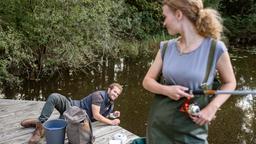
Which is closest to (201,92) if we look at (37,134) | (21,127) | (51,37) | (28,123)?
(37,134)

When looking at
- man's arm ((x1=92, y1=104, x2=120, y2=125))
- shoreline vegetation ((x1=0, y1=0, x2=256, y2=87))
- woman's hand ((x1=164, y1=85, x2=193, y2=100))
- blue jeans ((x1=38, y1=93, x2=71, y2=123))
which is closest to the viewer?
woman's hand ((x1=164, y1=85, x2=193, y2=100))

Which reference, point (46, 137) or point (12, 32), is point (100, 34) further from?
point (46, 137)

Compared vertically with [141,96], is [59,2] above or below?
above

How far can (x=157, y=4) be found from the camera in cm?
1412

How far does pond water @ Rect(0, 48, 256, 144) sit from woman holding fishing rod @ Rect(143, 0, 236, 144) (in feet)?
13.5

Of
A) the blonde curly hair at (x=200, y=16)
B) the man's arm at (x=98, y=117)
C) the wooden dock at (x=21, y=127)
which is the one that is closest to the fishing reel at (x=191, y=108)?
the blonde curly hair at (x=200, y=16)

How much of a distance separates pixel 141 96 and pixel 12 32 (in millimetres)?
2635

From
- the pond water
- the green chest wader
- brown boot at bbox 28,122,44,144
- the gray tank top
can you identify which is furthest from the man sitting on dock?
the gray tank top

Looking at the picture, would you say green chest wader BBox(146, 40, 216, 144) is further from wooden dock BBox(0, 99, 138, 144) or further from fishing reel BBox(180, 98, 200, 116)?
wooden dock BBox(0, 99, 138, 144)

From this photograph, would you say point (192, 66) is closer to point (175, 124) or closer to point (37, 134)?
point (175, 124)

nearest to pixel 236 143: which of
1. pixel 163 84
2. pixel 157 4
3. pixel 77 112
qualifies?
pixel 77 112

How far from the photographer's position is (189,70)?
181 centimetres

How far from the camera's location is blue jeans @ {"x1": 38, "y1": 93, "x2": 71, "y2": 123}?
13.0 ft

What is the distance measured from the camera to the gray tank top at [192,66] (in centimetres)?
181
